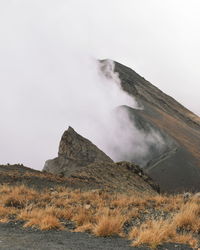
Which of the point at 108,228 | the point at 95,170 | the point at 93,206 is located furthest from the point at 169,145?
the point at 108,228

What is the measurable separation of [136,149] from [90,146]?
103 ft

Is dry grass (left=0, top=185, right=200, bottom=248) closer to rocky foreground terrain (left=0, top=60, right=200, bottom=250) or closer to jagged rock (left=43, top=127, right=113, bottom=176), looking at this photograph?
rocky foreground terrain (left=0, top=60, right=200, bottom=250)

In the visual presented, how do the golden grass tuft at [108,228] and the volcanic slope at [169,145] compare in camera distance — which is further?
the volcanic slope at [169,145]

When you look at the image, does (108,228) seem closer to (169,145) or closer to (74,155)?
(74,155)

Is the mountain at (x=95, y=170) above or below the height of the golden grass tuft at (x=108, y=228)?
above

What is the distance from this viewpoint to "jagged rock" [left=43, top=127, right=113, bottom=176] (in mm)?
50406

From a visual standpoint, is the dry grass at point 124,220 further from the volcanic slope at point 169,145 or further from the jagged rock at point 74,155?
the volcanic slope at point 169,145

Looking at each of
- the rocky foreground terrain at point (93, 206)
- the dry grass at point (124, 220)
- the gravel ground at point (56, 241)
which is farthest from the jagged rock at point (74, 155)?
the gravel ground at point (56, 241)

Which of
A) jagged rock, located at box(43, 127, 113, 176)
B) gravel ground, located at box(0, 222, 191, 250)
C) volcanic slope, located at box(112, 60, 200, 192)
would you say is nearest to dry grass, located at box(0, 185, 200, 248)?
gravel ground, located at box(0, 222, 191, 250)

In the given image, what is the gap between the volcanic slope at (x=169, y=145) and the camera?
2675 inches

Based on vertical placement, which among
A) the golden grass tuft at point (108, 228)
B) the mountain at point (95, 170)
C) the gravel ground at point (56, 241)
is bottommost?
the gravel ground at point (56, 241)

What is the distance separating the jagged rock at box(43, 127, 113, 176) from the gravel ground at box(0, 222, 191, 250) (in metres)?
39.5

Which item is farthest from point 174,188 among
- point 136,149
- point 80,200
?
point 80,200

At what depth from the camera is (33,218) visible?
11039mm
